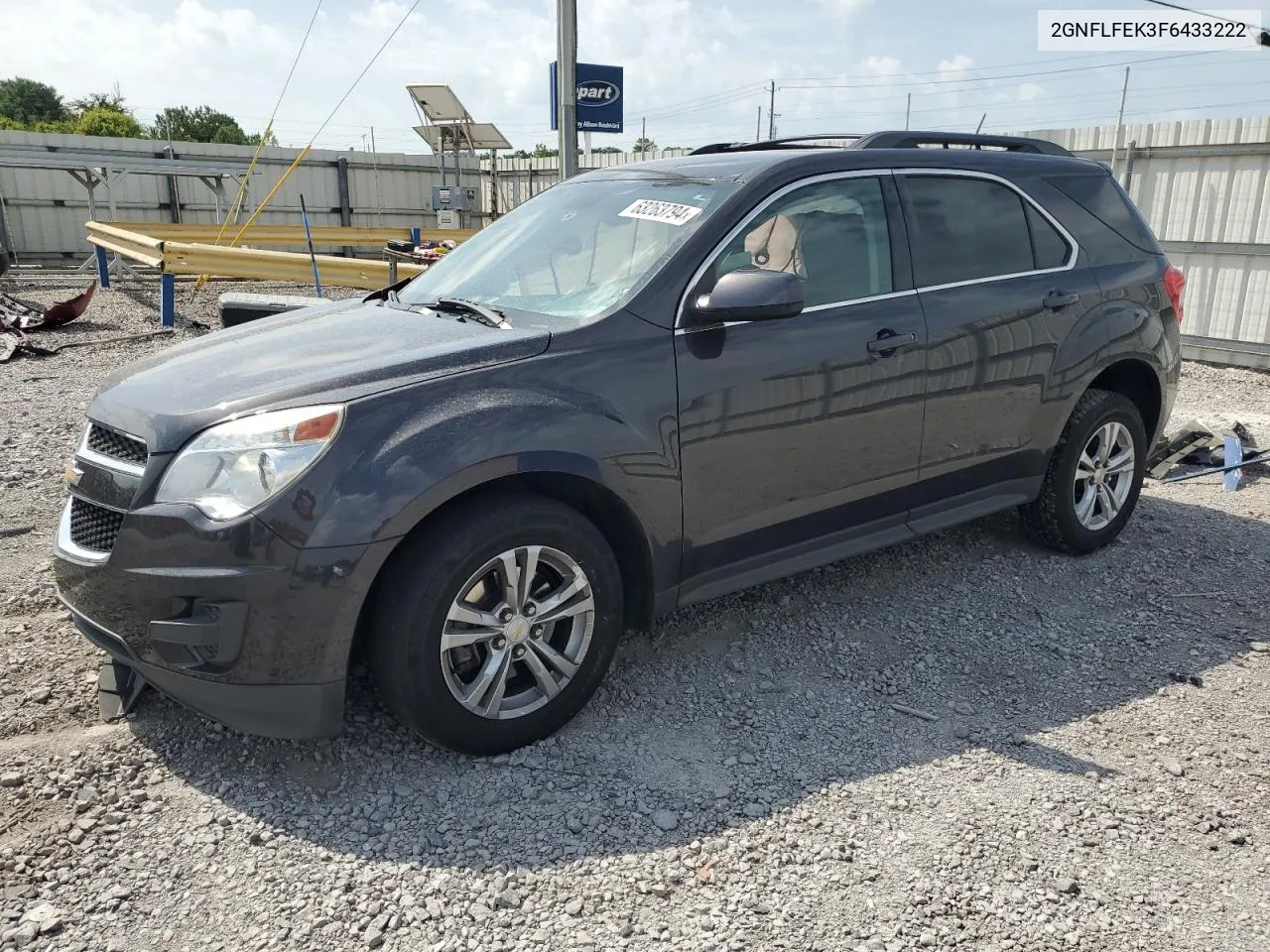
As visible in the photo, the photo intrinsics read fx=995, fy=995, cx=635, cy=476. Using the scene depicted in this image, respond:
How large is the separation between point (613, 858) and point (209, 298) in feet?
45.9

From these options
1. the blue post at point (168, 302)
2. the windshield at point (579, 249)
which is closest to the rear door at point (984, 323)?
the windshield at point (579, 249)

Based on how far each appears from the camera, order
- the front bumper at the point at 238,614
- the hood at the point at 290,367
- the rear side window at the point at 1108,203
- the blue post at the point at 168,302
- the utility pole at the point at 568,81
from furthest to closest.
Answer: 1. the blue post at the point at 168,302
2. the utility pole at the point at 568,81
3. the rear side window at the point at 1108,203
4. the hood at the point at 290,367
5. the front bumper at the point at 238,614

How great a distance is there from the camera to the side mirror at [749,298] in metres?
3.29

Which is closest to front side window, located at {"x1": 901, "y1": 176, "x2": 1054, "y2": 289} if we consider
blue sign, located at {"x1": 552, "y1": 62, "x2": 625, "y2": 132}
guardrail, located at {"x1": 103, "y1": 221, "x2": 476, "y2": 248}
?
blue sign, located at {"x1": 552, "y1": 62, "x2": 625, "y2": 132}

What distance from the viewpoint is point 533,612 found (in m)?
3.11

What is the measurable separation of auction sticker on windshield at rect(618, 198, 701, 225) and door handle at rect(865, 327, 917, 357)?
85 centimetres

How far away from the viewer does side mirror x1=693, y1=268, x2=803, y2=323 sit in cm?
329

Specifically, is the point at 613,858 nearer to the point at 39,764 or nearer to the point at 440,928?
the point at 440,928

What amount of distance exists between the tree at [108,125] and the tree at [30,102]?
1180cm

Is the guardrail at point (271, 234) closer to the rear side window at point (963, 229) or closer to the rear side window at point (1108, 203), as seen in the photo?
the rear side window at point (1108, 203)

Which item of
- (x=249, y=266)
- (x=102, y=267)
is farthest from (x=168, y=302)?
(x=102, y=267)

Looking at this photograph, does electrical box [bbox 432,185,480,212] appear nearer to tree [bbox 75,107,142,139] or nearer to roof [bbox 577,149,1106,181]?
roof [bbox 577,149,1106,181]

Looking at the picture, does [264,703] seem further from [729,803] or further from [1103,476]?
[1103,476]

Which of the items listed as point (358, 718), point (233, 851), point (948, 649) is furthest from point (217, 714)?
point (948, 649)
